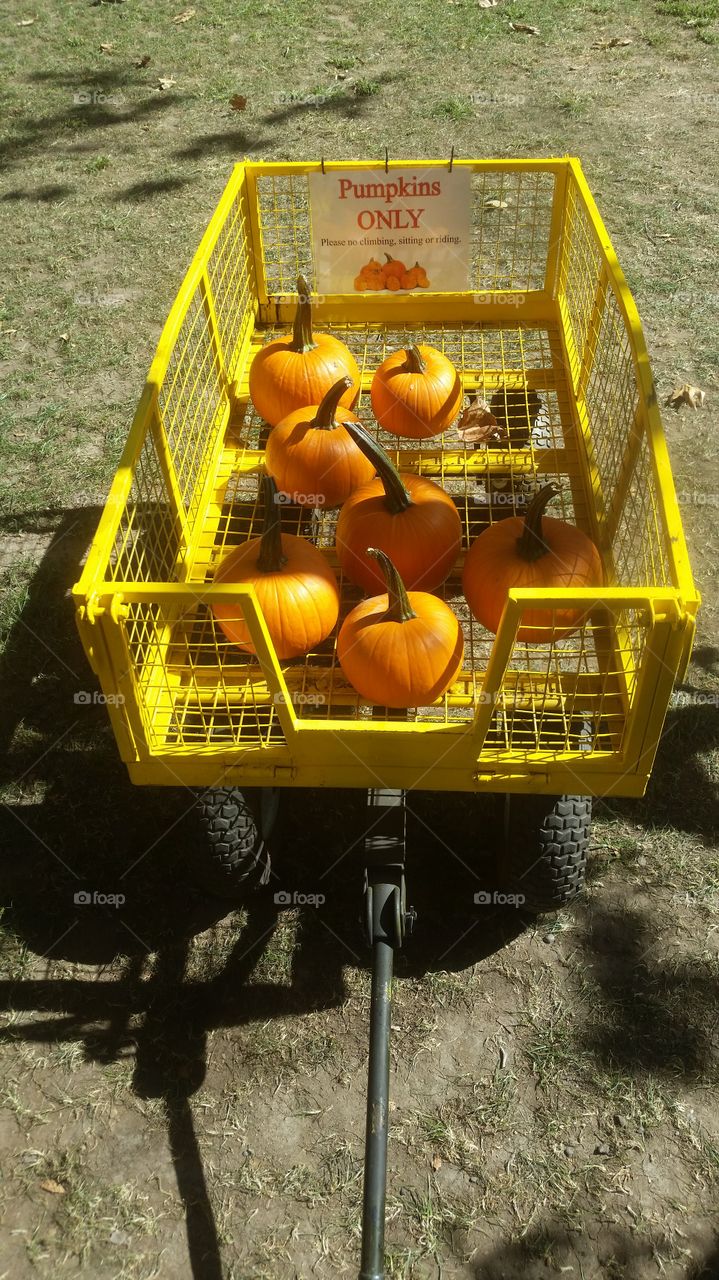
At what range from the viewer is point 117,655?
197cm

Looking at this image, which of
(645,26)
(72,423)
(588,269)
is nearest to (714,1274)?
(588,269)

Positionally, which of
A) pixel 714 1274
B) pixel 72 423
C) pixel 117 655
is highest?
pixel 117 655

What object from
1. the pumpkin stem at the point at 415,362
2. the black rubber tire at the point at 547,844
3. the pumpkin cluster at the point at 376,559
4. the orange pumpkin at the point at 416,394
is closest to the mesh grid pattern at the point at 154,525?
the pumpkin cluster at the point at 376,559

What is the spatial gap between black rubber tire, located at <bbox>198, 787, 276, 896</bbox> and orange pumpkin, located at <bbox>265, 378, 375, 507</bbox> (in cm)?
95

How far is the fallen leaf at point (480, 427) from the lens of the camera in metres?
3.30

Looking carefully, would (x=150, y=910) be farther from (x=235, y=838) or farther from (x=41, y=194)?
(x=41, y=194)

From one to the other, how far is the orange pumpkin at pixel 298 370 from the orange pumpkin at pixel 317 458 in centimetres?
19

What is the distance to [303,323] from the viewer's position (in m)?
3.10

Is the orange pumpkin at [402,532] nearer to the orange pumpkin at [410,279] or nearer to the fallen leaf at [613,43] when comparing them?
the orange pumpkin at [410,279]

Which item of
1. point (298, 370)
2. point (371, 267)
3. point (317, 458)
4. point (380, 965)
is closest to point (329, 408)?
point (317, 458)

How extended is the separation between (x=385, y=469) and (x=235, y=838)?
1.12 m

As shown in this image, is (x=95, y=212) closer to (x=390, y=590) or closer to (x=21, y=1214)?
(x=390, y=590)

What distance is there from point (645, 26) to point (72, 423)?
7.46 metres

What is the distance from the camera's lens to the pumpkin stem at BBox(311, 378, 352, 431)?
8.92 feet
